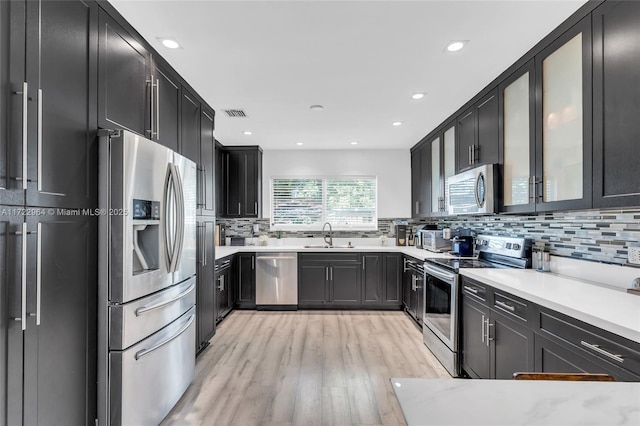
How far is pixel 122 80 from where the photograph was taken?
6.25 feet

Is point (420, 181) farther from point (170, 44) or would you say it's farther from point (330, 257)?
point (170, 44)

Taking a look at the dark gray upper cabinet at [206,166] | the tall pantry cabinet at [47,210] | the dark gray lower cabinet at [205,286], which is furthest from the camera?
the dark gray upper cabinet at [206,166]

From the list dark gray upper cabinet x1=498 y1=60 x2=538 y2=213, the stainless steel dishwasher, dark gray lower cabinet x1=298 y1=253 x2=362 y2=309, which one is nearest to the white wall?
the stainless steel dishwasher

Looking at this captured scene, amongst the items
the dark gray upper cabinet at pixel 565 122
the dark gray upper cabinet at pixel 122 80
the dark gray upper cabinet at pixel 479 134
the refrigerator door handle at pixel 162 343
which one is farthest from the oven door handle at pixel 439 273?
the dark gray upper cabinet at pixel 122 80

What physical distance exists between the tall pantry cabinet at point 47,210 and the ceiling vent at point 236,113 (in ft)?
5.89

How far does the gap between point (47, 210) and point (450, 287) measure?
2801 millimetres

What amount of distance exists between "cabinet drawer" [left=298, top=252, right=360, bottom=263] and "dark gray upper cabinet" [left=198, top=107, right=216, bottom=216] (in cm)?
180

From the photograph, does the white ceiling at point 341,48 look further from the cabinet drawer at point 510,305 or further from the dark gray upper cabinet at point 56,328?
the cabinet drawer at point 510,305

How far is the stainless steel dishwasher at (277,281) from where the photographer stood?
4.77m

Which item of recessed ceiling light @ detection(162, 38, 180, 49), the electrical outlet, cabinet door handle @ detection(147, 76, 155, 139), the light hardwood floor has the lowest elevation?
the light hardwood floor

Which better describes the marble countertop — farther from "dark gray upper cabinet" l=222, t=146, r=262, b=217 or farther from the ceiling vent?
"dark gray upper cabinet" l=222, t=146, r=262, b=217

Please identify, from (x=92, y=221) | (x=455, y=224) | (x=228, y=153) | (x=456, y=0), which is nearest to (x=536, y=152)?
(x=456, y=0)

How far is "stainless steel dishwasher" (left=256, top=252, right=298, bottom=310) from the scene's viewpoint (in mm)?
4770

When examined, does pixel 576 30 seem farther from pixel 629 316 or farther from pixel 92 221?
pixel 92 221
